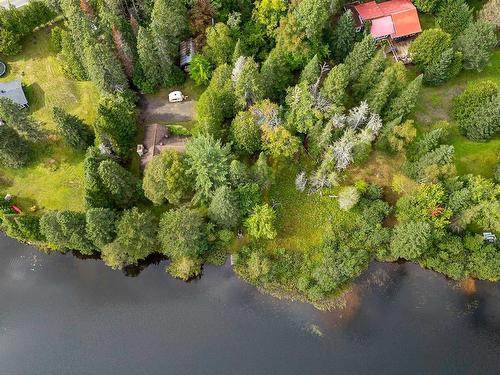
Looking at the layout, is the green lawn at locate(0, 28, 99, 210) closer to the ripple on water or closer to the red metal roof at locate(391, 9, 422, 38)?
the ripple on water

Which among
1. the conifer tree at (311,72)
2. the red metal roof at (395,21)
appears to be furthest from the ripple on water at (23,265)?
the red metal roof at (395,21)

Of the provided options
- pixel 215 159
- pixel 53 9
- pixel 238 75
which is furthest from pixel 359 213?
pixel 53 9

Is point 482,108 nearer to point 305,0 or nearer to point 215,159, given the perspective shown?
point 305,0

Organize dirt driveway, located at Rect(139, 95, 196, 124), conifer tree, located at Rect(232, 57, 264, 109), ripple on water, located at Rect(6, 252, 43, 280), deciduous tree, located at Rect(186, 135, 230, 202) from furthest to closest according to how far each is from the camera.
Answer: dirt driveway, located at Rect(139, 95, 196, 124) → ripple on water, located at Rect(6, 252, 43, 280) → conifer tree, located at Rect(232, 57, 264, 109) → deciduous tree, located at Rect(186, 135, 230, 202)

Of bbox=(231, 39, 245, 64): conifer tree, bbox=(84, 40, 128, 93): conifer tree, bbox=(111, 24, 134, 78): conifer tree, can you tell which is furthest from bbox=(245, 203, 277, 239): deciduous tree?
bbox=(111, 24, 134, 78): conifer tree

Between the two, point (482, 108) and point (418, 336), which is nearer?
point (418, 336)

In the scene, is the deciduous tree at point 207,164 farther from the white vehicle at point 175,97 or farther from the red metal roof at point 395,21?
the red metal roof at point 395,21

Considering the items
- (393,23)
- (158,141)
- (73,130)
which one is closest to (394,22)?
(393,23)
